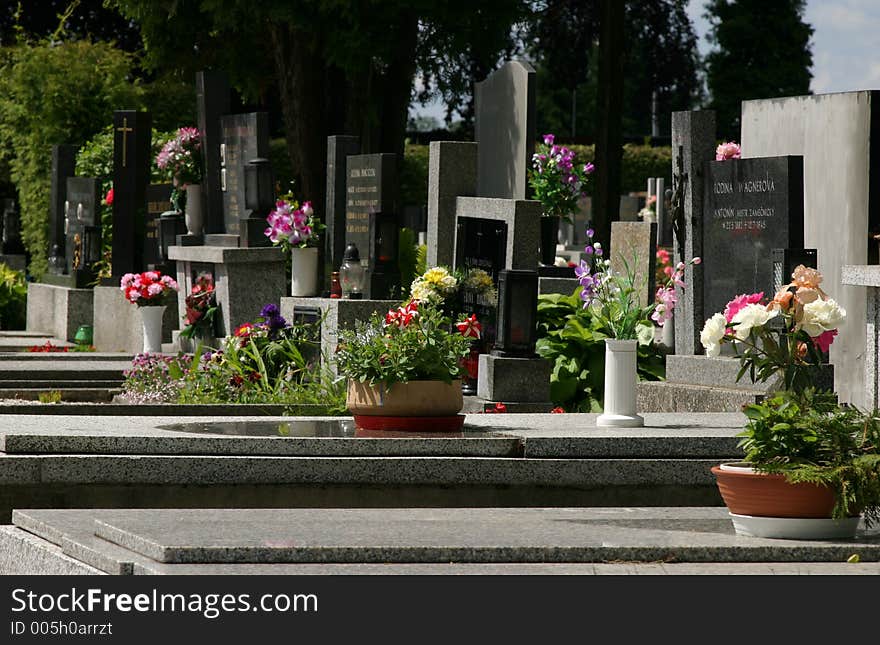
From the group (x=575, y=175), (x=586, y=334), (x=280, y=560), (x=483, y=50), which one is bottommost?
(x=280, y=560)

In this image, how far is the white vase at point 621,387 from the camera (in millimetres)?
7848

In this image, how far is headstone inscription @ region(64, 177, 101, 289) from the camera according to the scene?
65.4 ft

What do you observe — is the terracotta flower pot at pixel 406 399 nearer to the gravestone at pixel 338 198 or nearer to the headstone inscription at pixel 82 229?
the gravestone at pixel 338 198

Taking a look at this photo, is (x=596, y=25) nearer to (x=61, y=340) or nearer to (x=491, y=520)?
(x=61, y=340)

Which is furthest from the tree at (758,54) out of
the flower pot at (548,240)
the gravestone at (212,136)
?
the gravestone at (212,136)

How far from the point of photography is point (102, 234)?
20.8 meters

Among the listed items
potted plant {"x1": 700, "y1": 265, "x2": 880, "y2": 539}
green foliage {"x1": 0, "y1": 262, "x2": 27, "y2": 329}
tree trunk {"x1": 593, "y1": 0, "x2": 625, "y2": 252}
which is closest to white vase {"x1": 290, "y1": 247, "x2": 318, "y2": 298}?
potted plant {"x1": 700, "y1": 265, "x2": 880, "y2": 539}

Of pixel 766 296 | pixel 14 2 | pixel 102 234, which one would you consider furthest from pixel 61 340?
pixel 14 2

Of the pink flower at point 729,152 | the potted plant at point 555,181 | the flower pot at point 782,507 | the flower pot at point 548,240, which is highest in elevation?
the potted plant at point 555,181

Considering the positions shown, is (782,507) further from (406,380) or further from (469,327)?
(469,327)

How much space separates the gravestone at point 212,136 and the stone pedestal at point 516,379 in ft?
18.4

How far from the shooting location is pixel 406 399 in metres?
7.75
